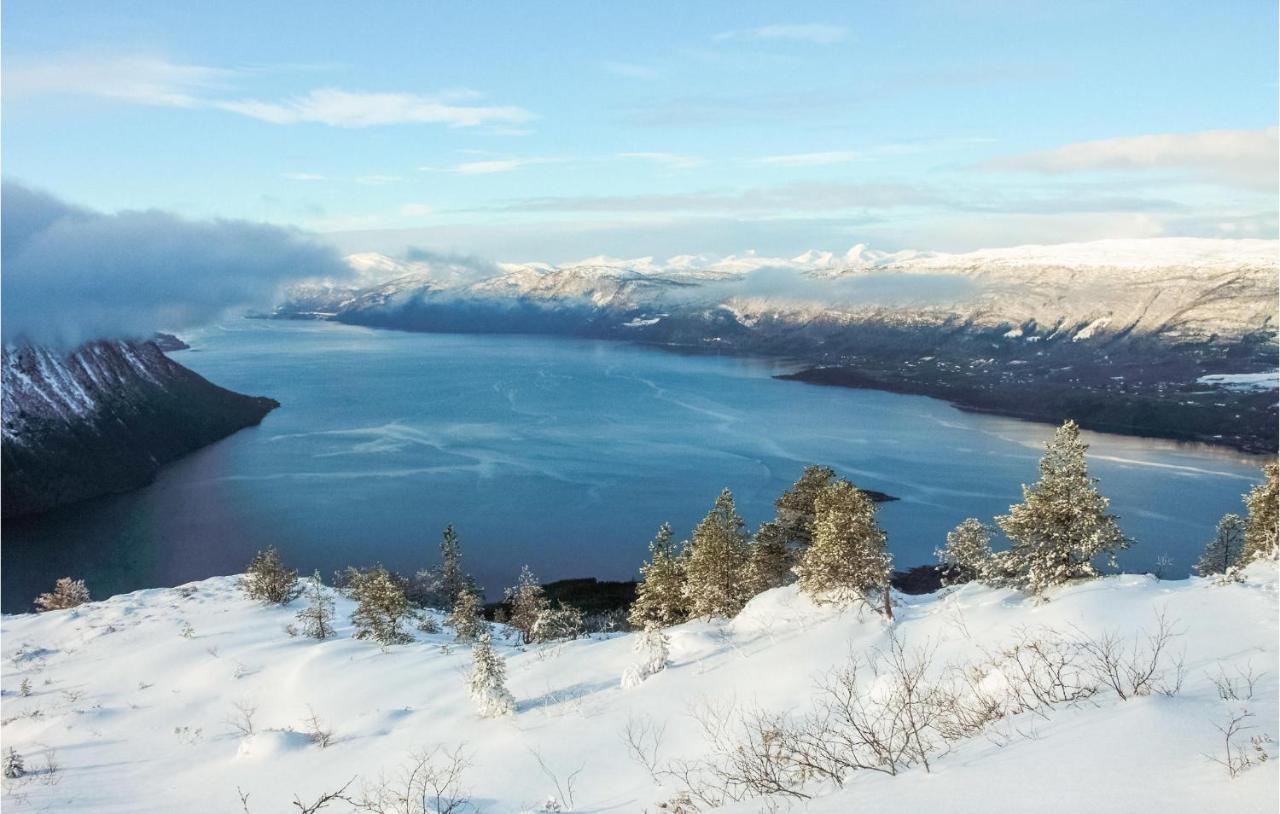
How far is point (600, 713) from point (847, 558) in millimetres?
8816

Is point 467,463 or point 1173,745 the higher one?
point 1173,745

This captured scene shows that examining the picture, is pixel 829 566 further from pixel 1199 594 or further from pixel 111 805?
pixel 111 805

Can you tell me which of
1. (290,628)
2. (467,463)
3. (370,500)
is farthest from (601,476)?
(290,628)

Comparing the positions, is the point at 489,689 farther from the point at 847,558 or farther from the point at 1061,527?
the point at 1061,527

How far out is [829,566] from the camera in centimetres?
1930

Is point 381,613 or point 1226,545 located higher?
point 381,613

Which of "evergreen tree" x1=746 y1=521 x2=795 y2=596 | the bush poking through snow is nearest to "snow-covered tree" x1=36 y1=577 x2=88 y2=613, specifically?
the bush poking through snow

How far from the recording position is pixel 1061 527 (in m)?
18.0

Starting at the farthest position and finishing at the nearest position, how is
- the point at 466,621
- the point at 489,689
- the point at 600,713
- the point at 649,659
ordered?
the point at 466,621 < the point at 649,659 < the point at 489,689 < the point at 600,713

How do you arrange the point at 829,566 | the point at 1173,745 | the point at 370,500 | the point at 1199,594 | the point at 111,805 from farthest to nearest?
the point at 370,500 → the point at 829,566 → the point at 1199,594 → the point at 111,805 → the point at 1173,745

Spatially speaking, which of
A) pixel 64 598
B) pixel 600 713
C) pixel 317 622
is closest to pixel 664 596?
pixel 317 622

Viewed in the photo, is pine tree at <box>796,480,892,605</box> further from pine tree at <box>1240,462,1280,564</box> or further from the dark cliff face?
the dark cliff face

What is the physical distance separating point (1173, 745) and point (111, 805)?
1418 centimetres

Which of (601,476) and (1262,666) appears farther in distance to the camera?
(601,476)
